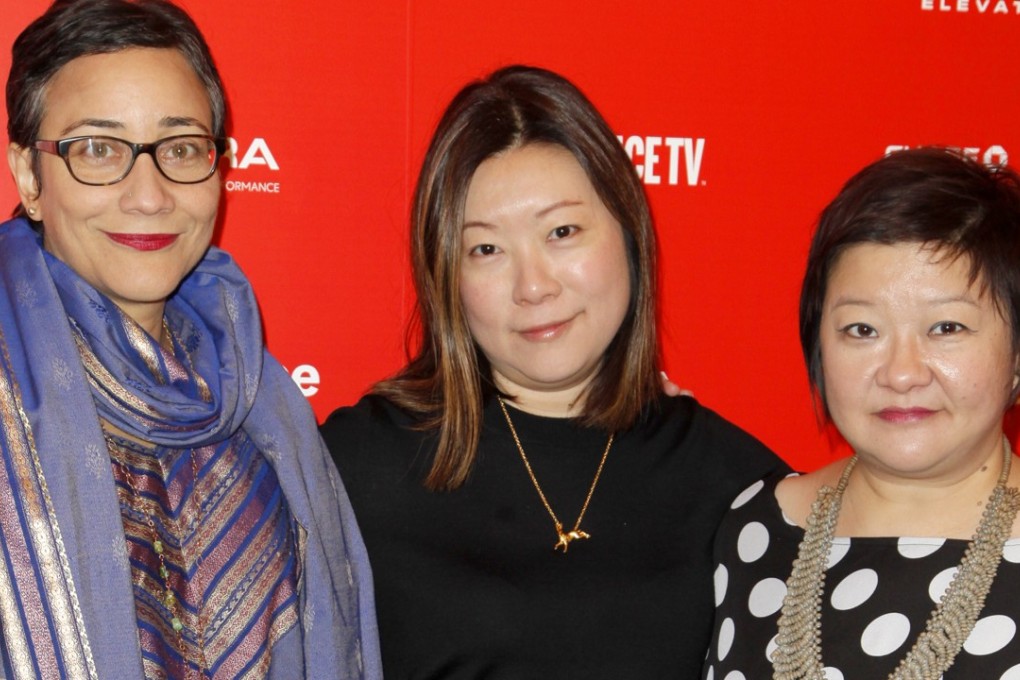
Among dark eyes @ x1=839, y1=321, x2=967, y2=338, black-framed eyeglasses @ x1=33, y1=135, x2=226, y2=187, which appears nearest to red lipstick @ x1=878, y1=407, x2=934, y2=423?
dark eyes @ x1=839, y1=321, x2=967, y2=338

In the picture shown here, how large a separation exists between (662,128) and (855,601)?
1.33 meters

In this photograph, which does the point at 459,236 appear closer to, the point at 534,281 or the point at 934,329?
the point at 534,281

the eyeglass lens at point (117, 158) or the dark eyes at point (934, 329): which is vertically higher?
the eyeglass lens at point (117, 158)

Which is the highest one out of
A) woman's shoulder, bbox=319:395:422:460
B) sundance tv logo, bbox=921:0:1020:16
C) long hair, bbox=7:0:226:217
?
sundance tv logo, bbox=921:0:1020:16

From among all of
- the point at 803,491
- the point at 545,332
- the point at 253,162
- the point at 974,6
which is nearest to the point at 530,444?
the point at 545,332

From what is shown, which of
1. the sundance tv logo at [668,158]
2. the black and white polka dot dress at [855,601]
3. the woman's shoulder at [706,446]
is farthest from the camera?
the sundance tv logo at [668,158]

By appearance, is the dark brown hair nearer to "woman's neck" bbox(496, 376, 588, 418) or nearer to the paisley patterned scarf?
"woman's neck" bbox(496, 376, 588, 418)

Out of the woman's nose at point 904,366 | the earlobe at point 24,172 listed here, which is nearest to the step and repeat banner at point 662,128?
the earlobe at point 24,172

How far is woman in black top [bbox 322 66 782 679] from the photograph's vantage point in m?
2.02

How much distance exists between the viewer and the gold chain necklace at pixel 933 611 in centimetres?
164

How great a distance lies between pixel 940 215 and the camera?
1.71m

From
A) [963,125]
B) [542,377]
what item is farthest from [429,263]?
[963,125]

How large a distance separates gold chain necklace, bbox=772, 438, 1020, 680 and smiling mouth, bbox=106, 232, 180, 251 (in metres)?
1.08

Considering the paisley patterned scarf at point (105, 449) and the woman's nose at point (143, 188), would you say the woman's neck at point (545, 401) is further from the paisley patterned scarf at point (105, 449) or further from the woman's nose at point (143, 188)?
the woman's nose at point (143, 188)
